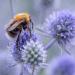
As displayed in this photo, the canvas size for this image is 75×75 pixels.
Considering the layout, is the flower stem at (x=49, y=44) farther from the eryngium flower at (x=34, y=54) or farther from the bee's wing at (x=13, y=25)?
the bee's wing at (x=13, y=25)

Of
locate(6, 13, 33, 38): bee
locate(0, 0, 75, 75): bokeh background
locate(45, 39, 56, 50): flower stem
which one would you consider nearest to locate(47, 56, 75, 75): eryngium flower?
locate(0, 0, 75, 75): bokeh background

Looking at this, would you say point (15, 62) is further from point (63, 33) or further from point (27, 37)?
point (63, 33)

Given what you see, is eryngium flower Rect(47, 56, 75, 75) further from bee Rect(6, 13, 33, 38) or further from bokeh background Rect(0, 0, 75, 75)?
bee Rect(6, 13, 33, 38)

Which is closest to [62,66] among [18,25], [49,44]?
[49,44]

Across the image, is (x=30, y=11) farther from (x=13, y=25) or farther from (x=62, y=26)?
(x=13, y=25)

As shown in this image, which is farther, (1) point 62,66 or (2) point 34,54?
(1) point 62,66
